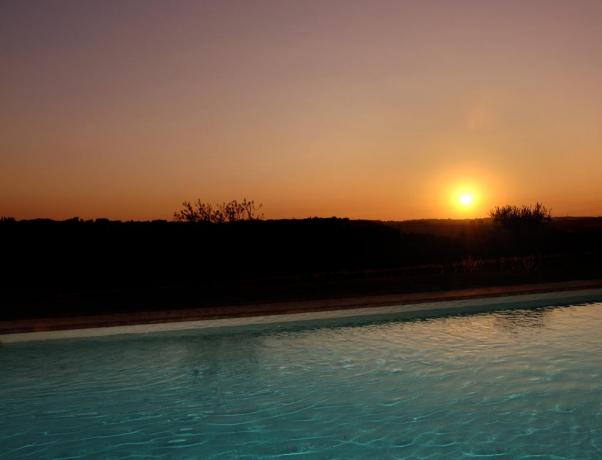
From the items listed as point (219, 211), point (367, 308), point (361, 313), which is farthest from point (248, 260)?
point (361, 313)

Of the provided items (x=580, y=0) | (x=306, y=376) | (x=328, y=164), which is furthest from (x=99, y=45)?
(x=580, y=0)

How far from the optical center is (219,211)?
24.8 meters

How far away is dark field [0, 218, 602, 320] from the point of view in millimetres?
12008

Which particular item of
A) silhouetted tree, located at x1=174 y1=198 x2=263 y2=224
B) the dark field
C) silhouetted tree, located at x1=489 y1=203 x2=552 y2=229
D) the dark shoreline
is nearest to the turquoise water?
the dark shoreline

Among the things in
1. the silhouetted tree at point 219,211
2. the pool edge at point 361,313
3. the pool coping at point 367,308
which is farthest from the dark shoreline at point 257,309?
the silhouetted tree at point 219,211

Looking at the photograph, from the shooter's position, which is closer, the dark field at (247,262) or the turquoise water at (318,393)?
the turquoise water at (318,393)

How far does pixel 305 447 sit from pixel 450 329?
4.85 metres

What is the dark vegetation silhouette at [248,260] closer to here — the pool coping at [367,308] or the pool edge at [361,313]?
the pool coping at [367,308]

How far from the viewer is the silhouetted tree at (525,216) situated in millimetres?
23797

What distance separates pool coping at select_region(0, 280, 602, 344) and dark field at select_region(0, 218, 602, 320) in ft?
4.33

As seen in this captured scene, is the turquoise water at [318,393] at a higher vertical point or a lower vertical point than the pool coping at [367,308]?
lower

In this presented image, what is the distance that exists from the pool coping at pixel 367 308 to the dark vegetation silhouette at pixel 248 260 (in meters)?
1.38

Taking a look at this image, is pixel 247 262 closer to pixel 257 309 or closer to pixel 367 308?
pixel 257 309

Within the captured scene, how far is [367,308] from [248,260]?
994cm
